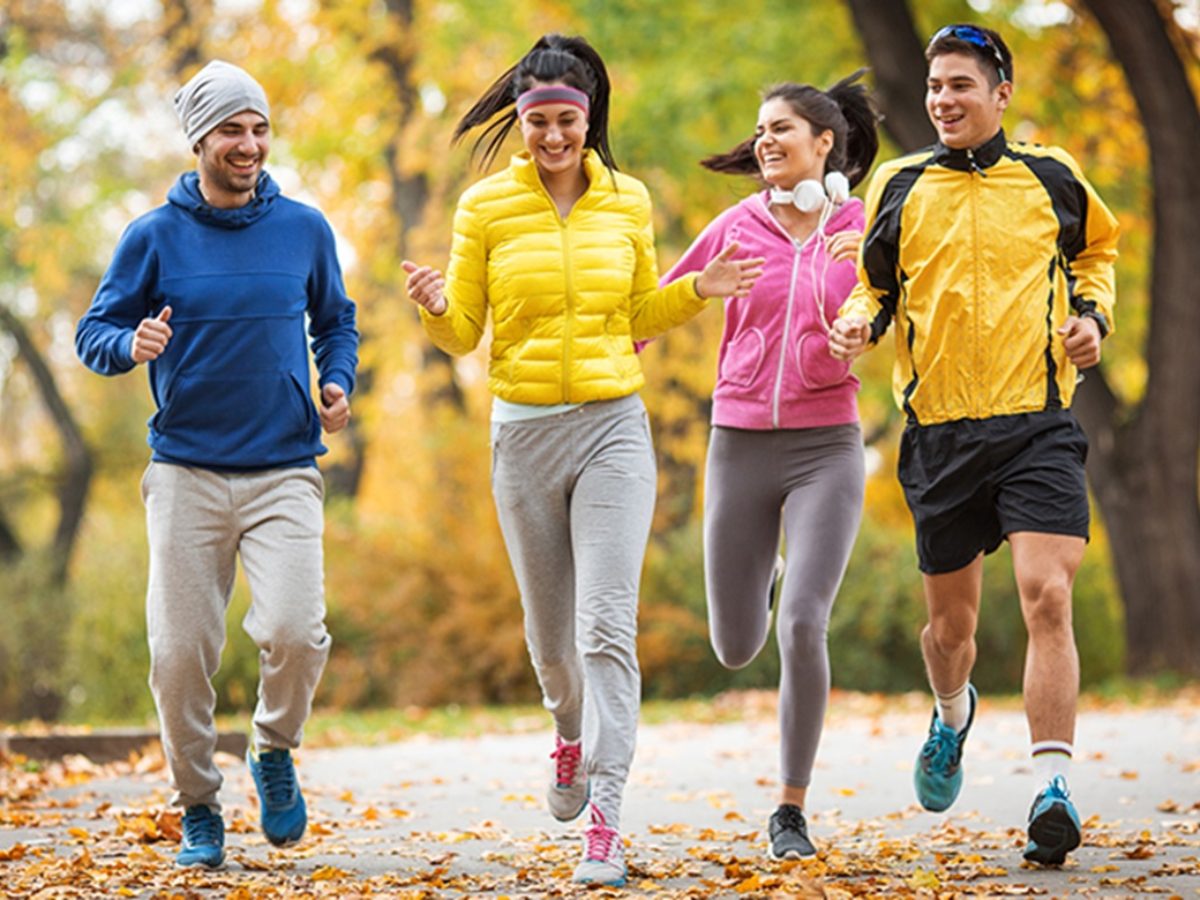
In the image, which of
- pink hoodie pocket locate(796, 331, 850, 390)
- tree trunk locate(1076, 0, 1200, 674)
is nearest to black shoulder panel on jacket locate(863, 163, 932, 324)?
pink hoodie pocket locate(796, 331, 850, 390)

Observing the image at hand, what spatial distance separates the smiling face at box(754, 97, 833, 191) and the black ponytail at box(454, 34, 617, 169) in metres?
0.61

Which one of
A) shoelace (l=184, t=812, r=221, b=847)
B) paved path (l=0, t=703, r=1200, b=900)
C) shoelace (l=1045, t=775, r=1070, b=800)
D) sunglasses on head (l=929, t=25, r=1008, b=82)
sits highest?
sunglasses on head (l=929, t=25, r=1008, b=82)

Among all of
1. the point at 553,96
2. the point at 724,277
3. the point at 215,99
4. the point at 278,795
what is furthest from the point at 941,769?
the point at 215,99

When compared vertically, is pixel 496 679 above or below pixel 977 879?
below

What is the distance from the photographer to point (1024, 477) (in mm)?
5250

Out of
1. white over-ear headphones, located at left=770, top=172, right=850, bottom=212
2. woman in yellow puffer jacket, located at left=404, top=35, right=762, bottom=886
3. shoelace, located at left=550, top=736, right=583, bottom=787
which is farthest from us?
white over-ear headphones, located at left=770, top=172, right=850, bottom=212

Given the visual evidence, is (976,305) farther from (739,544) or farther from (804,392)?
(739,544)

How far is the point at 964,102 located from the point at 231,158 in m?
2.44

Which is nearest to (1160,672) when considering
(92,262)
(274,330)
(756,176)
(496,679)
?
(496,679)

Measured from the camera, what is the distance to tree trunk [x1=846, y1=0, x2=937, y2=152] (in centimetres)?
1523

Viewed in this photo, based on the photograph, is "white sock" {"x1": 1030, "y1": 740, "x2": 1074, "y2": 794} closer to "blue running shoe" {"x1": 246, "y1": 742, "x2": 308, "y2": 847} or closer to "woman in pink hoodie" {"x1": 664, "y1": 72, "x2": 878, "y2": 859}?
"woman in pink hoodie" {"x1": 664, "y1": 72, "x2": 878, "y2": 859}

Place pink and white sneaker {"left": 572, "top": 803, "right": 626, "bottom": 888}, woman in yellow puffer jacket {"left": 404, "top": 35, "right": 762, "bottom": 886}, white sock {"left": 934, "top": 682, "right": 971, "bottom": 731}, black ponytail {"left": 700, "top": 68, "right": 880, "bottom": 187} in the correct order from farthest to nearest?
black ponytail {"left": 700, "top": 68, "right": 880, "bottom": 187}, white sock {"left": 934, "top": 682, "right": 971, "bottom": 731}, woman in yellow puffer jacket {"left": 404, "top": 35, "right": 762, "bottom": 886}, pink and white sneaker {"left": 572, "top": 803, "right": 626, "bottom": 888}

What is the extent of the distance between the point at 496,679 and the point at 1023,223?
11029 mm

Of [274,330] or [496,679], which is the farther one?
[496,679]
